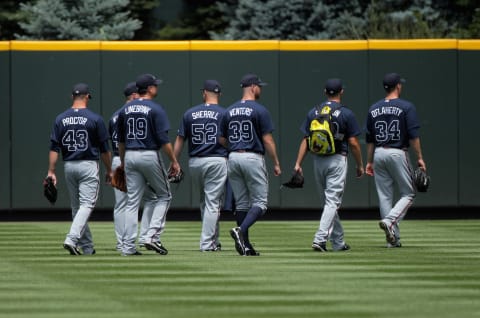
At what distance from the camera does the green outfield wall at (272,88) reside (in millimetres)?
21891

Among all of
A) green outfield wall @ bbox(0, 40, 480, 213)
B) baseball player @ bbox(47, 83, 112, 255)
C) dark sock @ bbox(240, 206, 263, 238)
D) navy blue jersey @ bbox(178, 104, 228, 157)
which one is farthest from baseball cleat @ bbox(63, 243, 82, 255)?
green outfield wall @ bbox(0, 40, 480, 213)

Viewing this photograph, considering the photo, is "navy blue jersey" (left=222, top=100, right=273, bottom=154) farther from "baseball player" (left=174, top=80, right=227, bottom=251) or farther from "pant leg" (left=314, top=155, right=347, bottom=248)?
"pant leg" (left=314, top=155, right=347, bottom=248)

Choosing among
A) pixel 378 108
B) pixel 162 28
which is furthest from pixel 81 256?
pixel 162 28

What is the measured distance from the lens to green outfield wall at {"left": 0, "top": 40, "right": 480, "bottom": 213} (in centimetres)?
2189

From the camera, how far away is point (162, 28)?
36.0 metres

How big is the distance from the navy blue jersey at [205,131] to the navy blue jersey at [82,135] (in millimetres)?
981

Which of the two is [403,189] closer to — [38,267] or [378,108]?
[378,108]

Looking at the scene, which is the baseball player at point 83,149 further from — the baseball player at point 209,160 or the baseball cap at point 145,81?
the baseball player at point 209,160

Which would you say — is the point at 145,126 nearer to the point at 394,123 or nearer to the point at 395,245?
the point at 394,123

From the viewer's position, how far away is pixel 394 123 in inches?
632

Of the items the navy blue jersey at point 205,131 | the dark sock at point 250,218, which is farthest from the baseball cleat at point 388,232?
the navy blue jersey at point 205,131

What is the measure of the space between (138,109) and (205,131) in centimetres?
93

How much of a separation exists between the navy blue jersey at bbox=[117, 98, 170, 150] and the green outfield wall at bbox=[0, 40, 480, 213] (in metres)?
7.03

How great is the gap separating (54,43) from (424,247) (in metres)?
8.24
